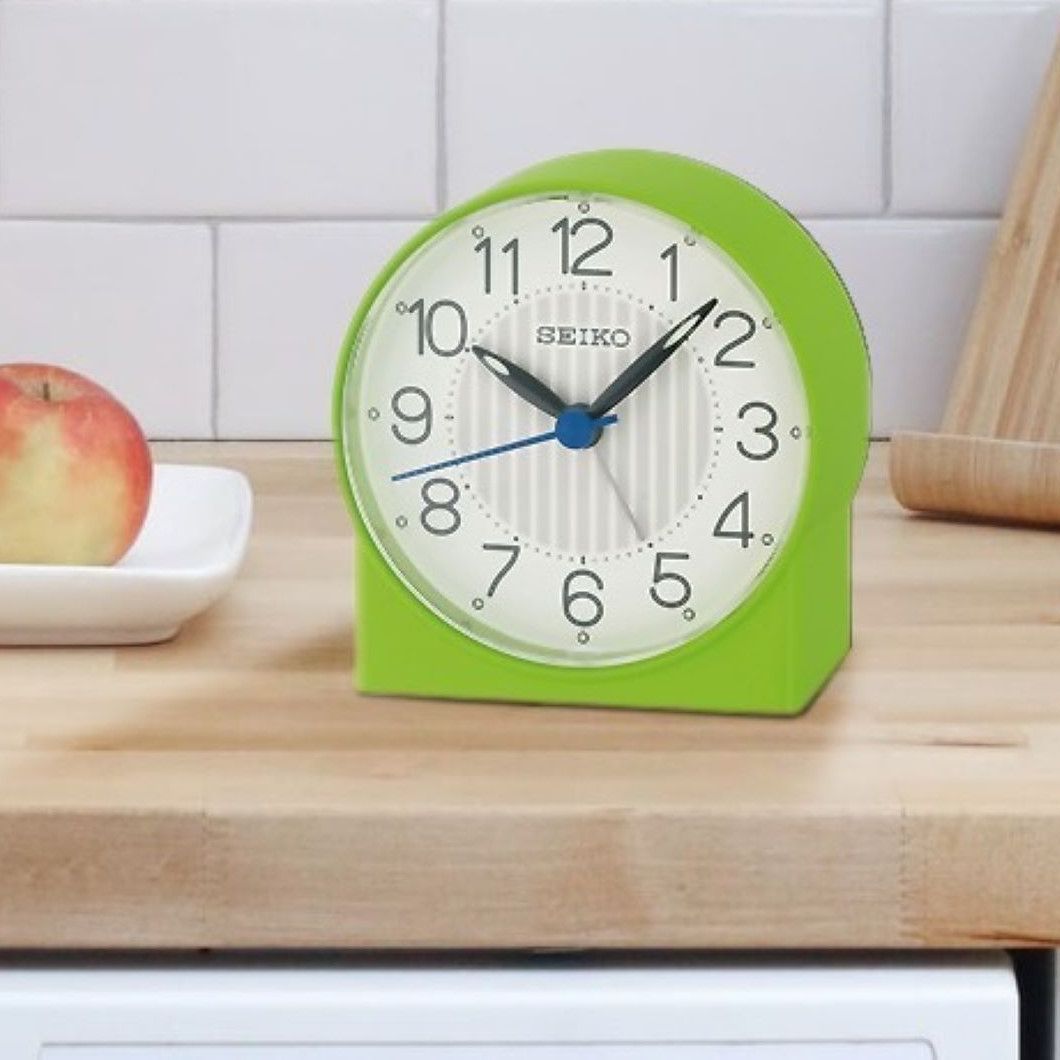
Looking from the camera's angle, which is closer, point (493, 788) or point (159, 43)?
point (493, 788)

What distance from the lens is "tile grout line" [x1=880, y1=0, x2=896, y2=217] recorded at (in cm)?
156

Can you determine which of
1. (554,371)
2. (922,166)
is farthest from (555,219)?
(922,166)

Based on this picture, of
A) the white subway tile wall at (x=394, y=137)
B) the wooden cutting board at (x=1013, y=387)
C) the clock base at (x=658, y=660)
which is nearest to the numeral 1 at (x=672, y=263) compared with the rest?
the clock base at (x=658, y=660)

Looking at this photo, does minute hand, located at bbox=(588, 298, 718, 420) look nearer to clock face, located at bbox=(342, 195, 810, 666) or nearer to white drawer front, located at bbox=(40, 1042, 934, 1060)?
clock face, located at bbox=(342, 195, 810, 666)

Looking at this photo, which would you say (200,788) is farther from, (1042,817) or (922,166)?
(922,166)

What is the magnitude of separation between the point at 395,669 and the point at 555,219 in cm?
19

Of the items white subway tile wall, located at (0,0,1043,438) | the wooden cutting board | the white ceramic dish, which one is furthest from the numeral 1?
white subway tile wall, located at (0,0,1043,438)

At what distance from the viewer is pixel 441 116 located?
1.57 m

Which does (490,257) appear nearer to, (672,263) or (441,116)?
(672,263)

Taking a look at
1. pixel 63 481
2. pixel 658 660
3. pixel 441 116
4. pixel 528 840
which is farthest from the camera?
pixel 441 116

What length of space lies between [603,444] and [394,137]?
65 cm

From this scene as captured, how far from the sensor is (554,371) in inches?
38.4

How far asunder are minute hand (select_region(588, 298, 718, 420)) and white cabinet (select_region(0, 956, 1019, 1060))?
0.78ft

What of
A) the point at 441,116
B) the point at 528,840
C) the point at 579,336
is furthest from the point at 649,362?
the point at 441,116
